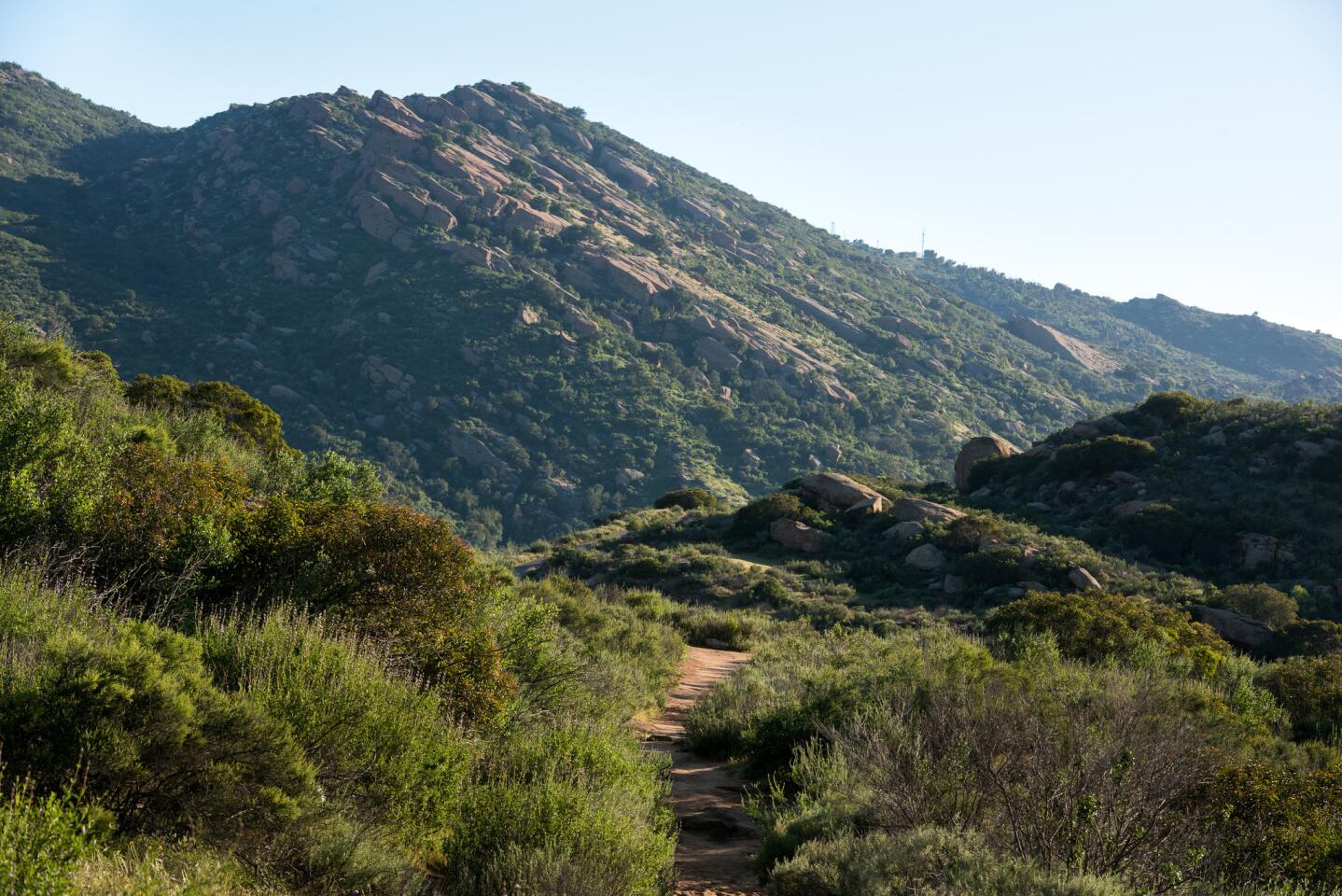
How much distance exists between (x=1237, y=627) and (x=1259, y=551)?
8.55 m

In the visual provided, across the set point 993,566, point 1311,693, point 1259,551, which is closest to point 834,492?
point 993,566

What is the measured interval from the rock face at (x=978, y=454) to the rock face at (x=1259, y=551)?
1236cm

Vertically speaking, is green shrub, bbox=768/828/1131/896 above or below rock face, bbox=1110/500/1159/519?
below

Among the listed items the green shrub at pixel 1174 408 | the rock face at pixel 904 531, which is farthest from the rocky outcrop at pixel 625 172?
the rock face at pixel 904 531

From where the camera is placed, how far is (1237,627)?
18.5m

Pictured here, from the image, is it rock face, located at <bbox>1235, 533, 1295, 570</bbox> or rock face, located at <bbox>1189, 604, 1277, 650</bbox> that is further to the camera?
rock face, located at <bbox>1235, 533, 1295, 570</bbox>

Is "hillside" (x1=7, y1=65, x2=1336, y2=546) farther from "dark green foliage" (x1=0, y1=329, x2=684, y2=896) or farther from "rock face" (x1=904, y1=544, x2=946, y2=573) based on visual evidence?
"dark green foliage" (x1=0, y1=329, x2=684, y2=896)

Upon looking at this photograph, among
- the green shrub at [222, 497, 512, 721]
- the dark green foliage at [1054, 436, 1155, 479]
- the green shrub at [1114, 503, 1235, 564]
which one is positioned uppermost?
the dark green foliage at [1054, 436, 1155, 479]

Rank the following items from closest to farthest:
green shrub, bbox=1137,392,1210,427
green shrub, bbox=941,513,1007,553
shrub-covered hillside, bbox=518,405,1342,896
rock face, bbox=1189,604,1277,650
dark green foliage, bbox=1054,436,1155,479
Result: shrub-covered hillside, bbox=518,405,1342,896
rock face, bbox=1189,604,1277,650
green shrub, bbox=941,513,1007,553
dark green foliage, bbox=1054,436,1155,479
green shrub, bbox=1137,392,1210,427

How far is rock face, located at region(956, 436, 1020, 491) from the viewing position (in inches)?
1500

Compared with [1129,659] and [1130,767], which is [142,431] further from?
[1129,659]

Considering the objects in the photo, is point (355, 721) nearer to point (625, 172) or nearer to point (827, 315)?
point (827, 315)

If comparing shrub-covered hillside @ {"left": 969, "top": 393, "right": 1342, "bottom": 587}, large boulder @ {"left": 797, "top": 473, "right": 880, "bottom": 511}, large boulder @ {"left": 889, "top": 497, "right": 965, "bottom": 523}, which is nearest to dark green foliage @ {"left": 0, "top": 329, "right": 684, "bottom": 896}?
large boulder @ {"left": 889, "top": 497, "right": 965, "bottom": 523}

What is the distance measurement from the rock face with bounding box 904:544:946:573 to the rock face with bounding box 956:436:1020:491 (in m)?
12.2
